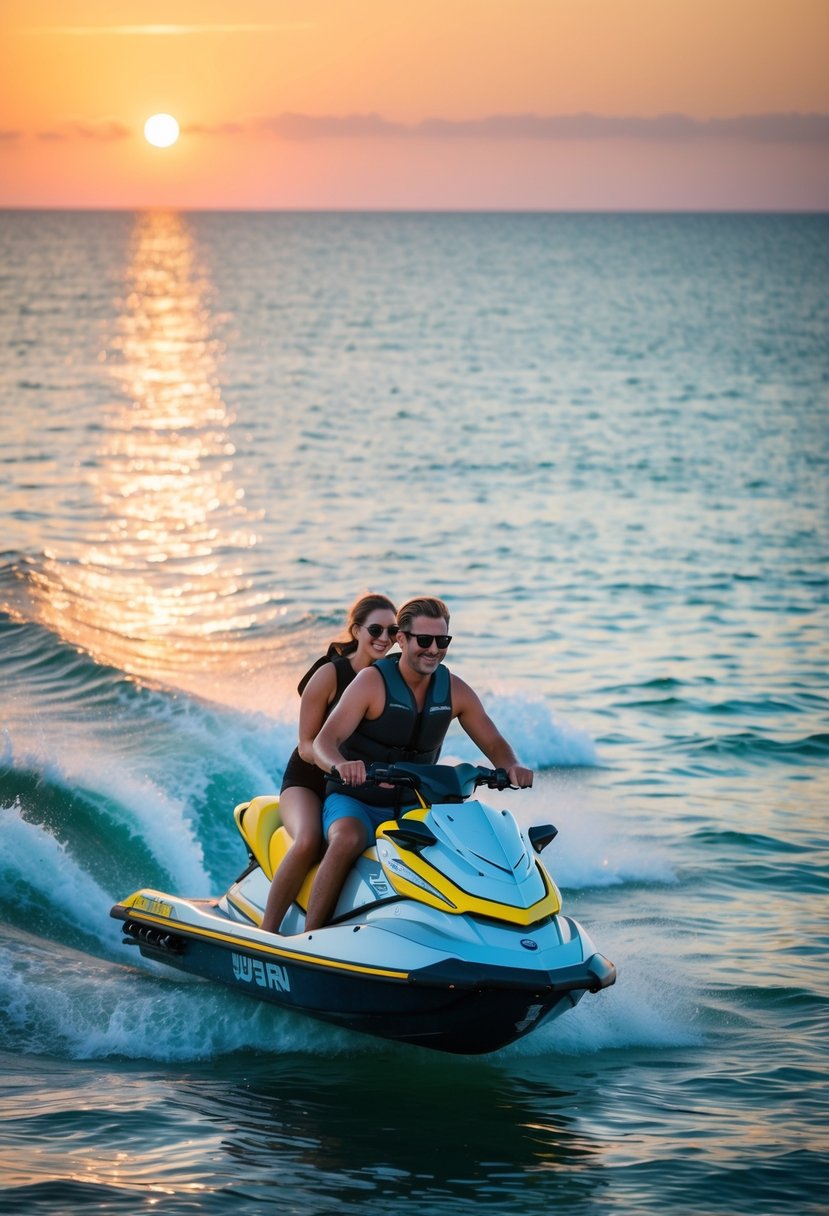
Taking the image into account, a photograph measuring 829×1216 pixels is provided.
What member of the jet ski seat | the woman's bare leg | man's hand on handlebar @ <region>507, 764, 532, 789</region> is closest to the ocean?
the woman's bare leg

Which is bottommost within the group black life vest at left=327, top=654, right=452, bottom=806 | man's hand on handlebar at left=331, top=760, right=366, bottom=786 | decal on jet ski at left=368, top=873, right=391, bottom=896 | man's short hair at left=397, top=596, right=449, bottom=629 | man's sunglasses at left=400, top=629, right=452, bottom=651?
decal on jet ski at left=368, top=873, right=391, bottom=896

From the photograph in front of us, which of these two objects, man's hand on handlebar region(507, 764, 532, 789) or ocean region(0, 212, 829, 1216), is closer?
ocean region(0, 212, 829, 1216)

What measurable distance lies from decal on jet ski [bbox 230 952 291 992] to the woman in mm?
179

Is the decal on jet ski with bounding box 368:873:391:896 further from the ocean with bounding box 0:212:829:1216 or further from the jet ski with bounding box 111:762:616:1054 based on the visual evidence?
the ocean with bounding box 0:212:829:1216

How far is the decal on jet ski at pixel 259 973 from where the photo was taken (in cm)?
757

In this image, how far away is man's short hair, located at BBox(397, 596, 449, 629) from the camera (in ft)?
24.1

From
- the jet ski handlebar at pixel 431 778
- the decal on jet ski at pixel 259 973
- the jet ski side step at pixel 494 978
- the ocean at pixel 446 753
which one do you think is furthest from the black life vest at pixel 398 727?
the ocean at pixel 446 753

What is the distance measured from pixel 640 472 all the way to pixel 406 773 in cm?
2499

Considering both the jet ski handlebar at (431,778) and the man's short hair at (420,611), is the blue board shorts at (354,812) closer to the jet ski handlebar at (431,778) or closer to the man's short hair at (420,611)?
the jet ski handlebar at (431,778)

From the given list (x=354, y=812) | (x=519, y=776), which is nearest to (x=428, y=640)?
(x=519, y=776)

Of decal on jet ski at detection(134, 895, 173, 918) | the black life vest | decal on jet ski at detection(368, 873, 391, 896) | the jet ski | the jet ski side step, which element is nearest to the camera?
the jet ski side step

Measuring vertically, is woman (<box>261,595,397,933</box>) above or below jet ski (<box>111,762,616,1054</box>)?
above

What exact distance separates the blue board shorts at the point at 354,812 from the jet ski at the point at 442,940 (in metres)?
0.05

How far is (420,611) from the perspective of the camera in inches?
289
